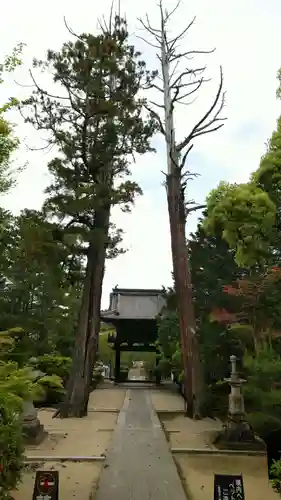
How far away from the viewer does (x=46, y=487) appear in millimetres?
3609

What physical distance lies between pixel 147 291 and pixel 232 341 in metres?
16.6

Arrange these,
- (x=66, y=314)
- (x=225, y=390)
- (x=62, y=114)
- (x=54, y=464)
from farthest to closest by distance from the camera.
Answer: (x=66, y=314) < (x=62, y=114) < (x=225, y=390) < (x=54, y=464)

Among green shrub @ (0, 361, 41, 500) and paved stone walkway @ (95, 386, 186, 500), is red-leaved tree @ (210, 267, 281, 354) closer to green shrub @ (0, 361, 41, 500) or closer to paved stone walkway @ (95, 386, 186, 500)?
paved stone walkway @ (95, 386, 186, 500)

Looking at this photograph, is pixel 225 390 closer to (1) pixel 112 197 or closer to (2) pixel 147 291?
(1) pixel 112 197

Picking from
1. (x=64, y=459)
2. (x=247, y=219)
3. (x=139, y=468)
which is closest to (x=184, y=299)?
(x=247, y=219)

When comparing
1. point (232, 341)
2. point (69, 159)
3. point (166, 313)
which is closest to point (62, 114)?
point (69, 159)

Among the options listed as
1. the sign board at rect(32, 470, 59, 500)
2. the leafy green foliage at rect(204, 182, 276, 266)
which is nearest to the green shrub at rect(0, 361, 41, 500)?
the sign board at rect(32, 470, 59, 500)

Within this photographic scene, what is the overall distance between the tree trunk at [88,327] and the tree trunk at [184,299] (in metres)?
1.89

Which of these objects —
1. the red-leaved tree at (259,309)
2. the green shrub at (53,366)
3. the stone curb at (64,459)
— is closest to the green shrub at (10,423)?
the stone curb at (64,459)

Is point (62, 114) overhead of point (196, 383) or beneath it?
overhead

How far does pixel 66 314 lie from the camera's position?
54.7 ft

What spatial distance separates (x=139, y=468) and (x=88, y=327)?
247 inches

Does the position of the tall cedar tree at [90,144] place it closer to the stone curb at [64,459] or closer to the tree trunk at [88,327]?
the tree trunk at [88,327]

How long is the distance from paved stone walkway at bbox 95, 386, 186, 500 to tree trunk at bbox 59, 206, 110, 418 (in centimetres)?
223
